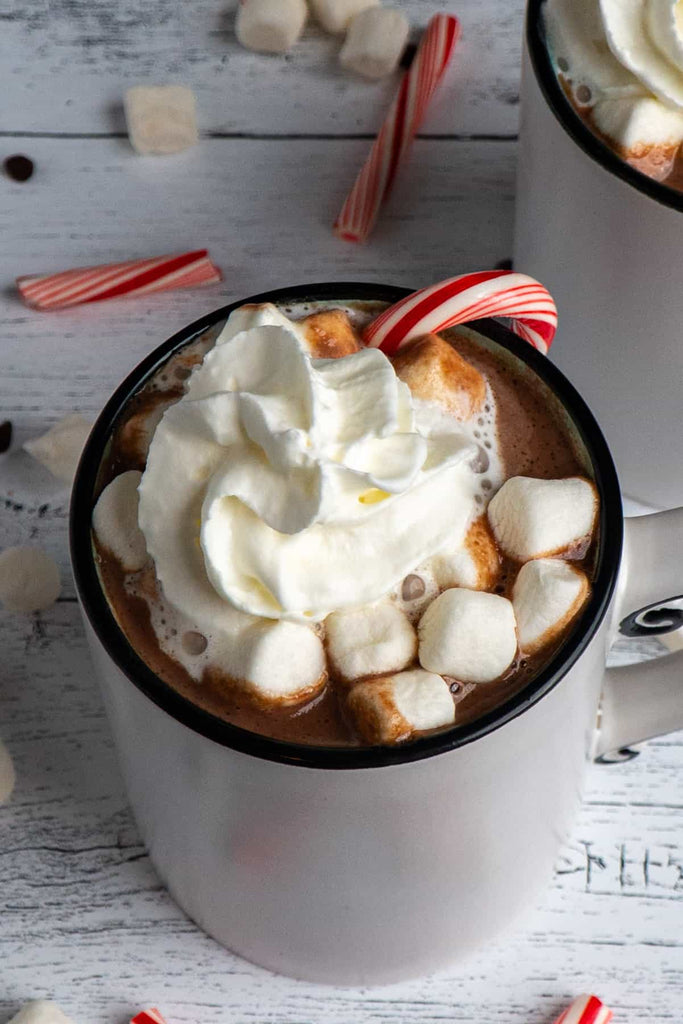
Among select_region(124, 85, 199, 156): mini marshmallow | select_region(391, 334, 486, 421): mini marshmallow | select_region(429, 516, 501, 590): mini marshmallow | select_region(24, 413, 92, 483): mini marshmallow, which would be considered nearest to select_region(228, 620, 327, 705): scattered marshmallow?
select_region(429, 516, 501, 590): mini marshmallow

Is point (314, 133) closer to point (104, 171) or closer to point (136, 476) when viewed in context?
point (104, 171)

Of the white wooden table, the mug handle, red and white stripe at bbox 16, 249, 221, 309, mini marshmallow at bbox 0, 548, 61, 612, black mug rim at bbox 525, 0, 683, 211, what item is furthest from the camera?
red and white stripe at bbox 16, 249, 221, 309

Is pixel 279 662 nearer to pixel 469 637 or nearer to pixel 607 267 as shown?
pixel 469 637

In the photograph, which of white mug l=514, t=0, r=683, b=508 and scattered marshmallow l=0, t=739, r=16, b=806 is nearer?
white mug l=514, t=0, r=683, b=508

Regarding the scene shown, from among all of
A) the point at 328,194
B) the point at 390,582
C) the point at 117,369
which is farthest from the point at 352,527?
the point at 328,194

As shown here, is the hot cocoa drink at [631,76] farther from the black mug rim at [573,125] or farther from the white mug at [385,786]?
the white mug at [385,786]

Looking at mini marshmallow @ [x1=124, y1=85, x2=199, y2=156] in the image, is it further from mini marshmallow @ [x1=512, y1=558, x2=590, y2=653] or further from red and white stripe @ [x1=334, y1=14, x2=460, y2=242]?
mini marshmallow @ [x1=512, y1=558, x2=590, y2=653]

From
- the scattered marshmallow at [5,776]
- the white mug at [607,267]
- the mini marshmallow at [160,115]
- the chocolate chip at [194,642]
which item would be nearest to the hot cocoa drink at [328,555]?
the chocolate chip at [194,642]
